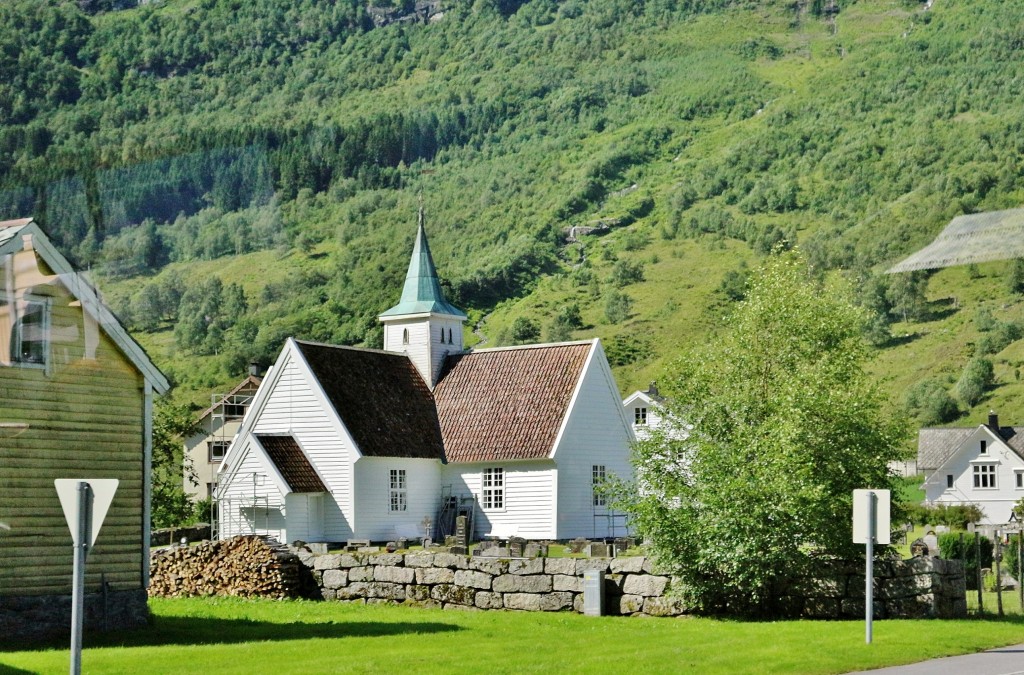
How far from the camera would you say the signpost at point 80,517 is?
13305mm

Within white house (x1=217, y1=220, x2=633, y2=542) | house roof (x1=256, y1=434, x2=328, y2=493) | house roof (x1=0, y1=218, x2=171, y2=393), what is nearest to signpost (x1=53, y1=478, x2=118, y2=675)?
house roof (x1=0, y1=218, x2=171, y2=393)

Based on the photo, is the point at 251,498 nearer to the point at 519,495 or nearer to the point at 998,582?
the point at 519,495

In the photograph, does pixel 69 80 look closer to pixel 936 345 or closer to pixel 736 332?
pixel 736 332

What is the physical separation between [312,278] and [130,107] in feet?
312

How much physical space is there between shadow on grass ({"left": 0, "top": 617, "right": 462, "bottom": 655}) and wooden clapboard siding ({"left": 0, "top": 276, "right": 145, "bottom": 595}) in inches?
40.1

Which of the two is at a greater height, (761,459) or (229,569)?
(761,459)

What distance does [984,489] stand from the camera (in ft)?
315

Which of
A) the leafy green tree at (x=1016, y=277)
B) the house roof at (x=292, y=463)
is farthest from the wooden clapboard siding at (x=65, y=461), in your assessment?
the leafy green tree at (x=1016, y=277)

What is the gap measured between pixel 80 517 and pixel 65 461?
33.1 ft

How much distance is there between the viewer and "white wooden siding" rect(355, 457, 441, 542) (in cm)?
4734

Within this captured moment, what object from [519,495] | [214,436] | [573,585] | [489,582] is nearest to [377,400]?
[519,495]

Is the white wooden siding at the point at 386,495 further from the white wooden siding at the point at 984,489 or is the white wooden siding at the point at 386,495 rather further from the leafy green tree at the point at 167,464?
the white wooden siding at the point at 984,489

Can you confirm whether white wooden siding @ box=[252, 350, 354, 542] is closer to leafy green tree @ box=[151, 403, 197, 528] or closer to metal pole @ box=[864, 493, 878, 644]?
leafy green tree @ box=[151, 403, 197, 528]

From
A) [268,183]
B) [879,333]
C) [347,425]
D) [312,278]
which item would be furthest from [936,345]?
[268,183]
